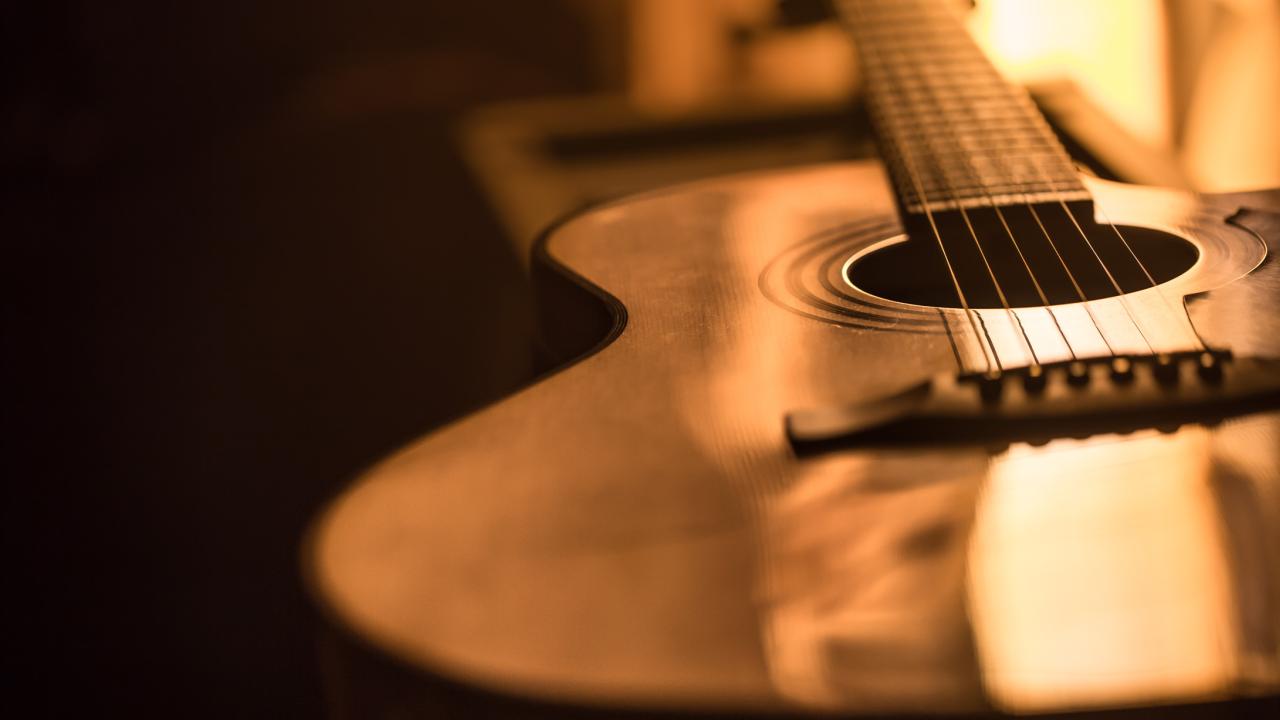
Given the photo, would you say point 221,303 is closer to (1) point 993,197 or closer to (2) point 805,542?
(1) point 993,197

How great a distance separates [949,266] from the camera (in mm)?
565

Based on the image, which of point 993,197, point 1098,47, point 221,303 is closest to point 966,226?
point 993,197

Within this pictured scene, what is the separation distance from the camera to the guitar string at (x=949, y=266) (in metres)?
0.47

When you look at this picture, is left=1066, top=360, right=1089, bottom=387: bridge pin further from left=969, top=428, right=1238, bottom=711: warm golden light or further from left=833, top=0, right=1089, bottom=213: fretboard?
→ left=833, top=0, right=1089, bottom=213: fretboard

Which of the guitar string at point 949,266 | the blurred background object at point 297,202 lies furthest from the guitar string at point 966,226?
the blurred background object at point 297,202

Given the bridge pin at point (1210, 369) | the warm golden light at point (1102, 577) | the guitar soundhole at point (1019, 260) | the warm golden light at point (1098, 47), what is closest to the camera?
the warm golden light at point (1102, 577)

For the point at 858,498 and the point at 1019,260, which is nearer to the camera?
the point at 858,498

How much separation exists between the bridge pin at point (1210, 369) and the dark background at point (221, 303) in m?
0.34

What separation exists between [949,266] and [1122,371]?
0.49 feet

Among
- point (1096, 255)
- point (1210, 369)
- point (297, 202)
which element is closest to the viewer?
point (1210, 369)

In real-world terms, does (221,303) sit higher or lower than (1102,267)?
lower

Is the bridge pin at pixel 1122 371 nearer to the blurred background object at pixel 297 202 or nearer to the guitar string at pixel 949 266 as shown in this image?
the guitar string at pixel 949 266

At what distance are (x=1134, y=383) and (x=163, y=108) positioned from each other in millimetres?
3184

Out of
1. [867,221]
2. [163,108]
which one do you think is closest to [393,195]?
[163,108]
